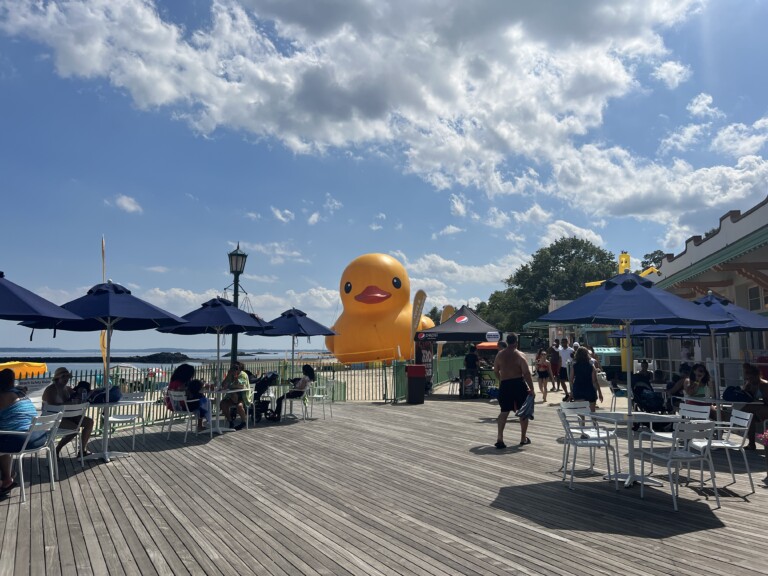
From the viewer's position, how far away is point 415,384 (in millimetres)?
14930

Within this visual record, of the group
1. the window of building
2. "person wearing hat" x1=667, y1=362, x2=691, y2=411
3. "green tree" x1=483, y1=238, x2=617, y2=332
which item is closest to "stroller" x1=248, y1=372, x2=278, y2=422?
"person wearing hat" x1=667, y1=362, x2=691, y2=411

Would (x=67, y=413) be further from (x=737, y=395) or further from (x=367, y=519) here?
(x=737, y=395)

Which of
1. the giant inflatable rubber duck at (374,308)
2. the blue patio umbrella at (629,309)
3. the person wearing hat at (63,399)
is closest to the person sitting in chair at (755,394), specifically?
the blue patio umbrella at (629,309)

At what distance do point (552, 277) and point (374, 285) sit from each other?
144ft

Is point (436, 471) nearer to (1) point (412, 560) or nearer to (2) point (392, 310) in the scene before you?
(1) point (412, 560)

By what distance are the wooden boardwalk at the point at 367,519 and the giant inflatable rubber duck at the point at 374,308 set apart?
729 inches

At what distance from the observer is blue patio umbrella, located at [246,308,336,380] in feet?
40.2

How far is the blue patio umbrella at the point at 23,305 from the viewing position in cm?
575

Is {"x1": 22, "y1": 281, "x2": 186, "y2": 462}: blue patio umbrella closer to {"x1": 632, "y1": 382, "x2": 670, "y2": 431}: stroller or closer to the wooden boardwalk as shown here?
the wooden boardwalk

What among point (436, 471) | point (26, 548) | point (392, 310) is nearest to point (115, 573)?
point (26, 548)

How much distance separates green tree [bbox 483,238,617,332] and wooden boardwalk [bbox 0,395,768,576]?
57.6m

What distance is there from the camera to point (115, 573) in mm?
3746

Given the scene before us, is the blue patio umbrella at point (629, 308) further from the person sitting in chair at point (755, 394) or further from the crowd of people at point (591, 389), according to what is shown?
A: the person sitting in chair at point (755, 394)

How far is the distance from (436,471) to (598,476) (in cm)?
196
